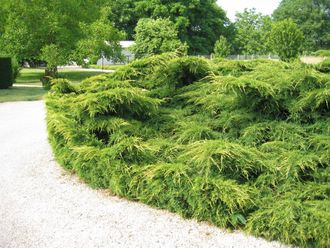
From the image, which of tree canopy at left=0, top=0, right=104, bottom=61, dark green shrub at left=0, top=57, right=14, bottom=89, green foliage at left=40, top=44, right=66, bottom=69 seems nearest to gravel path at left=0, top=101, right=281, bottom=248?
dark green shrub at left=0, top=57, right=14, bottom=89

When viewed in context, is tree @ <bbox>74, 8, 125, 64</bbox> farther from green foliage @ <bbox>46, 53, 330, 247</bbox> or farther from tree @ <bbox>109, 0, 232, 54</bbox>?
tree @ <bbox>109, 0, 232, 54</bbox>

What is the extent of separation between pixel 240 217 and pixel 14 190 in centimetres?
268

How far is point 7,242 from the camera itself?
3262 mm

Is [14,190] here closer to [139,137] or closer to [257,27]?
[139,137]

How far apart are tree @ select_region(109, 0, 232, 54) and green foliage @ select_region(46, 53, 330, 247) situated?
37181 mm

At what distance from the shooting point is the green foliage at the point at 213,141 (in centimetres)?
325

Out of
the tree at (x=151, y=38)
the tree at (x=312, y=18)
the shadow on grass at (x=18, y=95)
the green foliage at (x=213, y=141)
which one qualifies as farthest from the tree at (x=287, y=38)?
the tree at (x=312, y=18)

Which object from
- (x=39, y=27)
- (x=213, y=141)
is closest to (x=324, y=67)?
(x=213, y=141)

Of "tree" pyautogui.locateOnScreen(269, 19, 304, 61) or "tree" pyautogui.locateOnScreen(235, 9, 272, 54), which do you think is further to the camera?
"tree" pyautogui.locateOnScreen(235, 9, 272, 54)

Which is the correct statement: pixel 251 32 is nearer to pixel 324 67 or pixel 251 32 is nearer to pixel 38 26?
pixel 38 26

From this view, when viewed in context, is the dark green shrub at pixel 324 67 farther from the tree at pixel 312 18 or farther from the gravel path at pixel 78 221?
the tree at pixel 312 18

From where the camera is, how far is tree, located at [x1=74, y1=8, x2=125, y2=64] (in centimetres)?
2041

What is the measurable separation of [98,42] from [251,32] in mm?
31469

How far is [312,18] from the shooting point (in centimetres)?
6166
